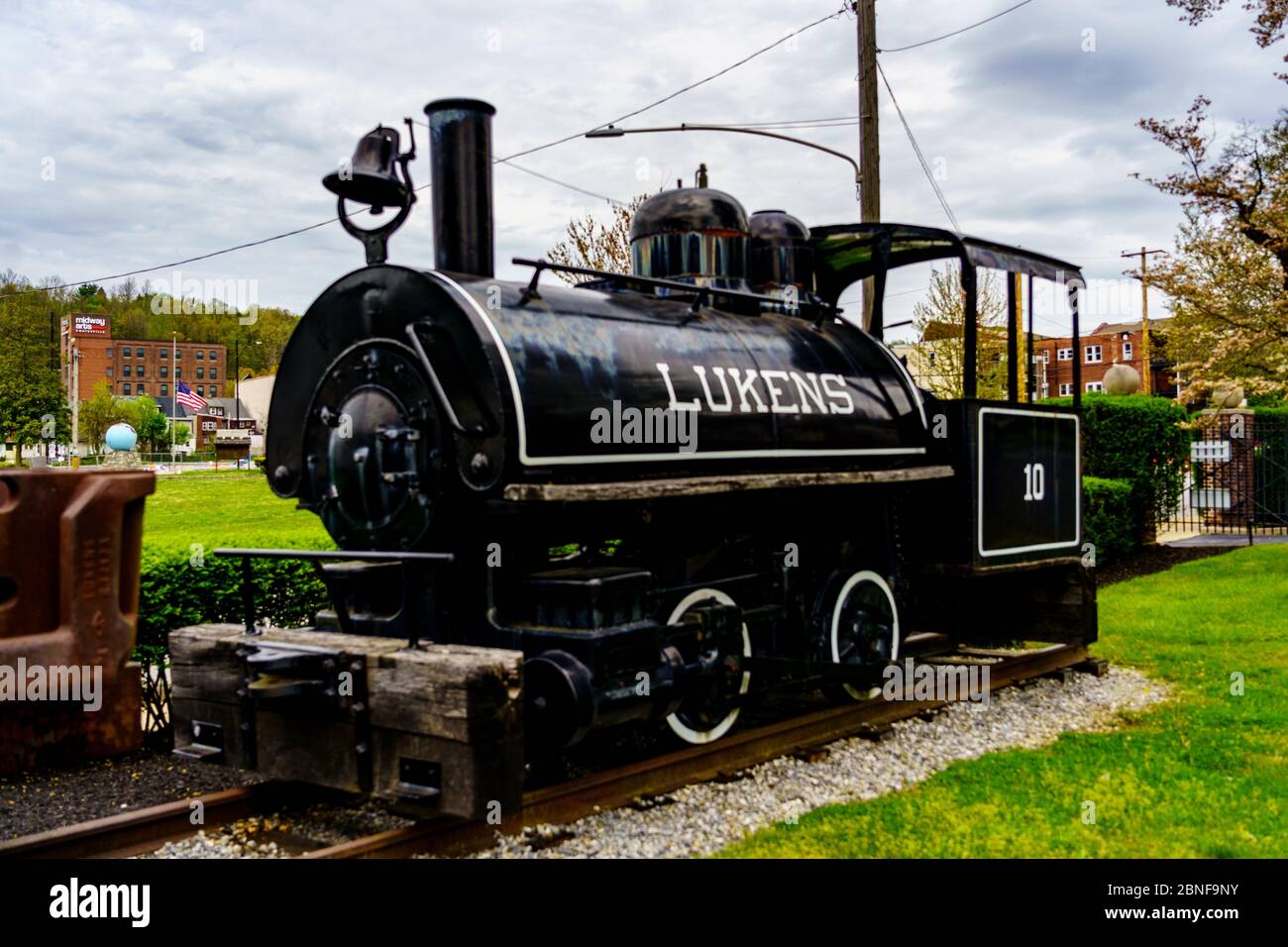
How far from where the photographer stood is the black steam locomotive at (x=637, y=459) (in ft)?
17.5

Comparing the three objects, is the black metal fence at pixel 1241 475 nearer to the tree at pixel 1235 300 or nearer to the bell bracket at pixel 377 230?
the tree at pixel 1235 300

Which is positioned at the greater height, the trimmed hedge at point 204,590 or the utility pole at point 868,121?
the utility pole at point 868,121

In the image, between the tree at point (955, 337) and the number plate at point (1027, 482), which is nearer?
the number plate at point (1027, 482)

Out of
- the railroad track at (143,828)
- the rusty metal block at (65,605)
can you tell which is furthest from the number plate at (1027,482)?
the rusty metal block at (65,605)

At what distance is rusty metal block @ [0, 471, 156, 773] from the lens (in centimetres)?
621

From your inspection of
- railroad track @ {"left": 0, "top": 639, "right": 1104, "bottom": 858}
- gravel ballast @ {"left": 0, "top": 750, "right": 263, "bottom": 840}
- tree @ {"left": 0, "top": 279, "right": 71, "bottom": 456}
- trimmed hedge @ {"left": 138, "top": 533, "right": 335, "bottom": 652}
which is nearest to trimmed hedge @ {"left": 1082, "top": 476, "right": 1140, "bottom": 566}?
railroad track @ {"left": 0, "top": 639, "right": 1104, "bottom": 858}

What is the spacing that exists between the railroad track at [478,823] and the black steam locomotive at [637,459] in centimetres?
28

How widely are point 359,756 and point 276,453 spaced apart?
1977 mm

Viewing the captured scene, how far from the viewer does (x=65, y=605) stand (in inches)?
250

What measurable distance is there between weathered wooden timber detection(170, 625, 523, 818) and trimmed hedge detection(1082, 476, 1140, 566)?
40.1 ft

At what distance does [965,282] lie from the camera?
314 inches

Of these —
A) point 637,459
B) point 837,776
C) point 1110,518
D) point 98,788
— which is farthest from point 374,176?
point 1110,518

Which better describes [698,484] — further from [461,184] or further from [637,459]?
[461,184]

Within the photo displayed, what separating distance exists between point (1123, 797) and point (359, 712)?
146 inches
